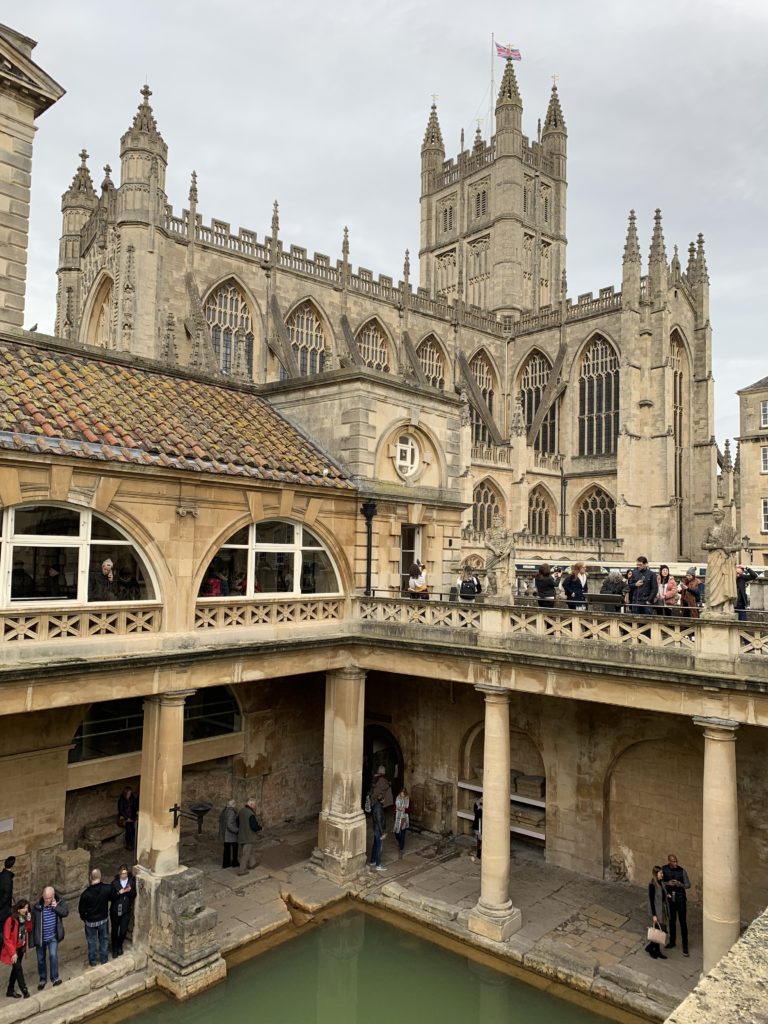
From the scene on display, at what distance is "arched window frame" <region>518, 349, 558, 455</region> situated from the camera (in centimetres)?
5434

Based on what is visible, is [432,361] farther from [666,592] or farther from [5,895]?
[5,895]

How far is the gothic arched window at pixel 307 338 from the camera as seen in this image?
4228 centimetres

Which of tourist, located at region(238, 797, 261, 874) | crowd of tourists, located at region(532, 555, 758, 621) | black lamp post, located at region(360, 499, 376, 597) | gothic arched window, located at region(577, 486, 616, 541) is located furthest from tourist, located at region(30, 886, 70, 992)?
gothic arched window, located at region(577, 486, 616, 541)

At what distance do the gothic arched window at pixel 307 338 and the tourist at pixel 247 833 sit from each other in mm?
29394

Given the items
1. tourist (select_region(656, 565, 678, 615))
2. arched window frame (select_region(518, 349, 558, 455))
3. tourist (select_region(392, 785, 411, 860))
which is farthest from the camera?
arched window frame (select_region(518, 349, 558, 455))

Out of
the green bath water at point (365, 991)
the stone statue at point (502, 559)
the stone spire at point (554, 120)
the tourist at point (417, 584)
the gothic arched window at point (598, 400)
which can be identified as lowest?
the green bath water at point (365, 991)

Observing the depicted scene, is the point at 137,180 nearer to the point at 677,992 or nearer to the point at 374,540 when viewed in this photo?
the point at 374,540

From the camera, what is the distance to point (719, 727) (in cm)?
1155

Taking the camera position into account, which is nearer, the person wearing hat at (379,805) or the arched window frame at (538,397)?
the person wearing hat at (379,805)

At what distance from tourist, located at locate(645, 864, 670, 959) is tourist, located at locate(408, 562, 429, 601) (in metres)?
7.17

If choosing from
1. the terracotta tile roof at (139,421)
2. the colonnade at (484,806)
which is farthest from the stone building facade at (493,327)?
the colonnade at (484,806)

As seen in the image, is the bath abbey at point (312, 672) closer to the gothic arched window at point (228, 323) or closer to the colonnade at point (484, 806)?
the colonnade at point (484, 806)

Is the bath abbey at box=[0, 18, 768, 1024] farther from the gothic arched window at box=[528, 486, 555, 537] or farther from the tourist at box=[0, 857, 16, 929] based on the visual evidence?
the gothic arched window at box=[528, 486, 555, 537]

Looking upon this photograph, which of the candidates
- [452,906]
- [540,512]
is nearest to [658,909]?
[452,906]
